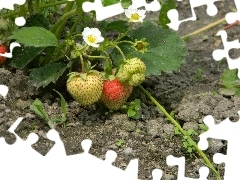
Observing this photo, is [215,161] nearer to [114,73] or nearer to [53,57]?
[114,73]

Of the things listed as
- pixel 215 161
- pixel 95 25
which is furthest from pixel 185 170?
pixel 95 25

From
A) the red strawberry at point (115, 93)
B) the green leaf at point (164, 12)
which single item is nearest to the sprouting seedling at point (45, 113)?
the red strawberry at point (115, 93)

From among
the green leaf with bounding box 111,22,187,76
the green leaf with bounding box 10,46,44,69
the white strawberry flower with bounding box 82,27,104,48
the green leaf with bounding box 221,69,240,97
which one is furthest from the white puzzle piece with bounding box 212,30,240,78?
the green leaf with bounding box 10,46,44,69

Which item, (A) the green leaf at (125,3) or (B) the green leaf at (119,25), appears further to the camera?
(B) the green leaf at (119,25)

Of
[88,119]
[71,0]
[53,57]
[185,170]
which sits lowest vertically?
[185,170]

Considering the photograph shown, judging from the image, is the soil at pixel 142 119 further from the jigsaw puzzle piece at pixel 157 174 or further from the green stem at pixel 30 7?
the green stem at pixel 30 7

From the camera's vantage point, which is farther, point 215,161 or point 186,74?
point 186,74
